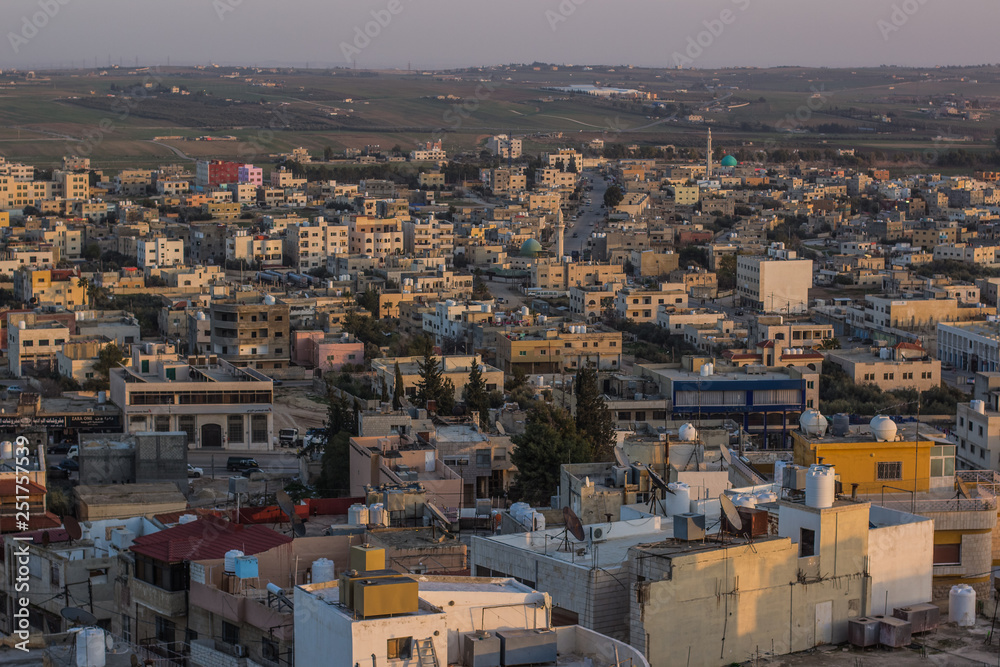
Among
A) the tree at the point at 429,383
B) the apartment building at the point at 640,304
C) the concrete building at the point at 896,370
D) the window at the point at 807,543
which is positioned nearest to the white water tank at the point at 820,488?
the window at the point at 807,543

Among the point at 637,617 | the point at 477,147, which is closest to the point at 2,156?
the point at 477,147

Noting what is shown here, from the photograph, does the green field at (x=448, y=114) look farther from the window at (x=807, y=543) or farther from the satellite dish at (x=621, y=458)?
the window at (x=807, y=543)

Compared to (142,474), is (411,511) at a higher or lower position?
higher

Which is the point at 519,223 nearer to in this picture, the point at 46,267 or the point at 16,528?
the point at 46,267

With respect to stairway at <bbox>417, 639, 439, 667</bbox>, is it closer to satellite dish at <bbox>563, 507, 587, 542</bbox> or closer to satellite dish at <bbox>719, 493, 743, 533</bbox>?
satellite dish at <bbox>719, 493, 743, 533</bbox>

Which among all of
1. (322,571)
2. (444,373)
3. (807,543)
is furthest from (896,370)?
(322,571)
